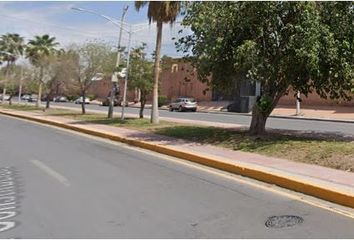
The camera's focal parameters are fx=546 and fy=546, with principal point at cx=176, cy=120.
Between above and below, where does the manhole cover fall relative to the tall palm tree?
below

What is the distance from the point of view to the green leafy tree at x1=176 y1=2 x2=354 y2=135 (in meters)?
13.9

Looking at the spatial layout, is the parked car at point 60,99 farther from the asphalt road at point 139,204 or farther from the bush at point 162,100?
the asphalt road at point 139,204

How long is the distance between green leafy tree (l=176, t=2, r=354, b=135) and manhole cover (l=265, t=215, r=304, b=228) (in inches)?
275

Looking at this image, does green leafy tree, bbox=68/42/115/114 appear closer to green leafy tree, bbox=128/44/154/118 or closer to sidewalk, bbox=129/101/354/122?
green leafy tree, bbox=128/44/154/118

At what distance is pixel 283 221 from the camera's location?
23.2 feet

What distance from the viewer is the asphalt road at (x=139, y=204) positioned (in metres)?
6.65

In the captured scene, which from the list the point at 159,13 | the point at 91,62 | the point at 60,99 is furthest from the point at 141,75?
the point at 60,99

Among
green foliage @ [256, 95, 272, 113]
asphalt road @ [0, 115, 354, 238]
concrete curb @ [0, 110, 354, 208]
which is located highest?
green foliage @ [256, 95, 272, 113]

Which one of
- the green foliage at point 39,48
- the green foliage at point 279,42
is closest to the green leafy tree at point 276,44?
the green foliage at point 279,42

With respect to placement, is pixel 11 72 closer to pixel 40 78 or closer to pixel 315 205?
pixel 40 78

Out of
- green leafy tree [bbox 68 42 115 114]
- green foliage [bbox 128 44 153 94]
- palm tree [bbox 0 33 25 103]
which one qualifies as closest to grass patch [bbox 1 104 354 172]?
green foliage [bbox 128 44 153 94]

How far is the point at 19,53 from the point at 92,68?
38330mm

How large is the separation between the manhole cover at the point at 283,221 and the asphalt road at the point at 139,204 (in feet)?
0.33

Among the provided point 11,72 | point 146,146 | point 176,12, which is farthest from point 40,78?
point 146,146
